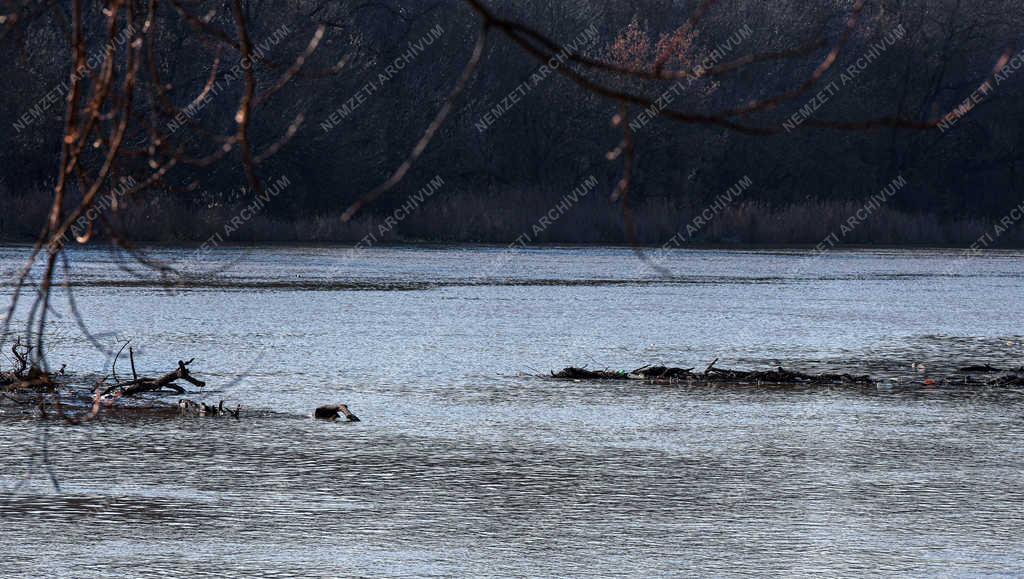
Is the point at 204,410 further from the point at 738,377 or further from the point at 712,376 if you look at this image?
the point at 738,377

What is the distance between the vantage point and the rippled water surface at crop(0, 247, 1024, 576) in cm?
830

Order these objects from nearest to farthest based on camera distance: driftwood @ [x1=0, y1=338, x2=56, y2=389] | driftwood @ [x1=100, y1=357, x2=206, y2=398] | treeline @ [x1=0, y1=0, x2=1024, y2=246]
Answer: driftwood @ [x1=0, y1=338, x2=56, y2=389], driftwood @ [x1=100, y1=357, x2=206, y2=398], treeline @ [x1=0, y1=0, x2=1024, y2=246]

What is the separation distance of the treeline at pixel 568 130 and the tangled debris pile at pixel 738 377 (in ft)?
94.1

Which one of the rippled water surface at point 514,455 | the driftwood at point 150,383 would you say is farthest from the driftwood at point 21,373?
the driftwood at point 150,383

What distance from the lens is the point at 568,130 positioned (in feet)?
212

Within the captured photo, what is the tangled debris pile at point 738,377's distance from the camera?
54.8 ft

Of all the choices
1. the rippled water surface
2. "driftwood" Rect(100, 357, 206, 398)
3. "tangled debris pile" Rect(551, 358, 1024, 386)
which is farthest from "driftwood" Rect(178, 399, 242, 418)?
"tangled debris pile" Rect(551, 358, 1024, 386)

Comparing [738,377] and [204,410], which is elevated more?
Answer: [204,410]

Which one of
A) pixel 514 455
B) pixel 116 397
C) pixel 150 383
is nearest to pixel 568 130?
pixel 150 383

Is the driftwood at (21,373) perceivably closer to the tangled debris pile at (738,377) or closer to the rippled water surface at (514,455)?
the rippled water surface at (514,455)

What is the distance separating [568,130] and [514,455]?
53558mm

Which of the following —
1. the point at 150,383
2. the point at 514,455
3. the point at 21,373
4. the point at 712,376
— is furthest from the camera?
the point at 712,376

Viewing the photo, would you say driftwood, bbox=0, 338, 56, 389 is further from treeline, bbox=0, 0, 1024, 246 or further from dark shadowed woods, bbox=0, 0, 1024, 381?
treeline, bbox=0, 0, 1024, 246

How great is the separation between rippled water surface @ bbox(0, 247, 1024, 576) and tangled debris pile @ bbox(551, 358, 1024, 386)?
460 mm
